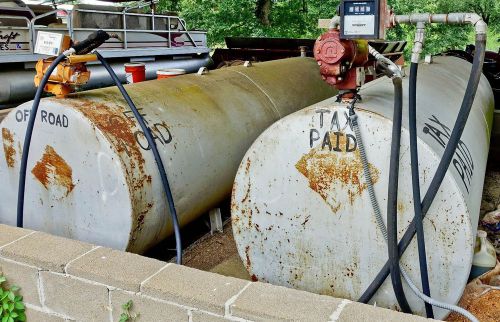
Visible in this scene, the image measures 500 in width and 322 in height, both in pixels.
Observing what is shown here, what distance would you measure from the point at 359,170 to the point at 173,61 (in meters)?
8.79

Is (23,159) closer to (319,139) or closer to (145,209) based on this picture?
(145,209)

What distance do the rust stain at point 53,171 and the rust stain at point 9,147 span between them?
0.20m

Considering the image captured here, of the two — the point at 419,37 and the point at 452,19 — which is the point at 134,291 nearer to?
the point at 419,37

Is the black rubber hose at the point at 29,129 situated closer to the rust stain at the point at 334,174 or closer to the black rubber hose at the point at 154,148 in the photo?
the black rubber hose at the point at 154,148

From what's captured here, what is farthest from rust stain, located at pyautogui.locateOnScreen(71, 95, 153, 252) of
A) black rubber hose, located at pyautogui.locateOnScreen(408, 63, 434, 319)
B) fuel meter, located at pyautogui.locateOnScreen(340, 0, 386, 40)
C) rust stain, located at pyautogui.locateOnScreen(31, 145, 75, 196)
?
black rubber hose, located at pyautogui.locateOnScreen(408, 63, 434, 319)

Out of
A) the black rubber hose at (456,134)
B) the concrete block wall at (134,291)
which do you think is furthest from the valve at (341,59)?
the concrete block wall at (134,291)

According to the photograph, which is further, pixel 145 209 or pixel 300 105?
pixel 300 105

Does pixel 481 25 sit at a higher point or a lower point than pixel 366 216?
higher

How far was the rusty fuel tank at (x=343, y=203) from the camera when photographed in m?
2.38

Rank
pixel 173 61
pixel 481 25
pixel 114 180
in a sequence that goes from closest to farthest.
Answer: pixel 481 25 < pixel 114 180 < pixel 173 61

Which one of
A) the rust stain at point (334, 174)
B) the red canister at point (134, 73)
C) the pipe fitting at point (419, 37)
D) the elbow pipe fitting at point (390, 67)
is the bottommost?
the rust stain at point (334, 174)

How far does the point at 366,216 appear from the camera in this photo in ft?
8.26

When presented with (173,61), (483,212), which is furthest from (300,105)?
(173,61)

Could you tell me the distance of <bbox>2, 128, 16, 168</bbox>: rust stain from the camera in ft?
10.8
